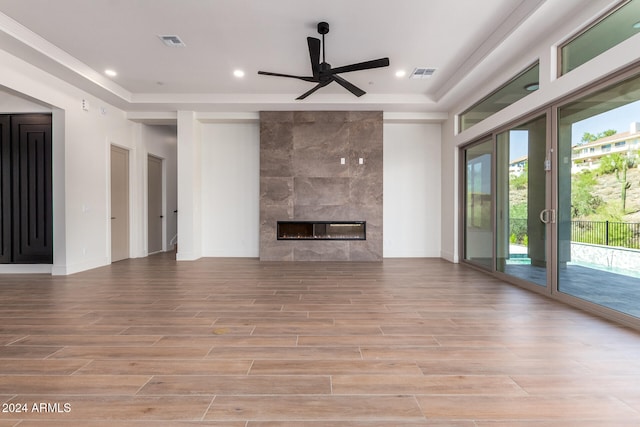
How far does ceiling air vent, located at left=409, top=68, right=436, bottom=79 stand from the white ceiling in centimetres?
10

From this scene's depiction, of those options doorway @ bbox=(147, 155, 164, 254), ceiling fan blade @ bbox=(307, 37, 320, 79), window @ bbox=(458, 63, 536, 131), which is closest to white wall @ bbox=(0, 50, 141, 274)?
doorway @ bbox=(147, 155, 164, 254)

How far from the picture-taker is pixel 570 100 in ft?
11.0

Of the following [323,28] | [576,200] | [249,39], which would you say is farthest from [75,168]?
[576,200]

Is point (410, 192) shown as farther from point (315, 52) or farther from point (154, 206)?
point (154, 206)

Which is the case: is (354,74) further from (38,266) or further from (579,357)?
(38,266)

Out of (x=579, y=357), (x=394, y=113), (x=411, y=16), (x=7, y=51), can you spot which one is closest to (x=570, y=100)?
(x=411, y=16)

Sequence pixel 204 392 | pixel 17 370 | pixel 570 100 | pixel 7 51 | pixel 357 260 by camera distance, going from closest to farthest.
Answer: pixel 204 392 < pixel 17 370 < pixel 570 100 < pixel 7 51 < pixel 357 260

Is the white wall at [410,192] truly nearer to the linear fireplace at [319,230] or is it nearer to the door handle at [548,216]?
the linear fireplace at [319,230]

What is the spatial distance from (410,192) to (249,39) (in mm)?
4372

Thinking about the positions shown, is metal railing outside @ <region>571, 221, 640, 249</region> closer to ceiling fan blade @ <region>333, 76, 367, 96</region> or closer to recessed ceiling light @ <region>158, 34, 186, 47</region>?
ceiling fan blade @ <region>333, 76, 367, 96</region>

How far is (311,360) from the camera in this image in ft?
6.89

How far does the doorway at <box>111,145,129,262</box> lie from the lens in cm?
630

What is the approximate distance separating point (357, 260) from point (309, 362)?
14.3 feet

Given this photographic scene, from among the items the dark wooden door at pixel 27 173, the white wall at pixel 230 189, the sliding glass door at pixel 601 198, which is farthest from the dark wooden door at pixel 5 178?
the sliding glass door at pixel 601 198
